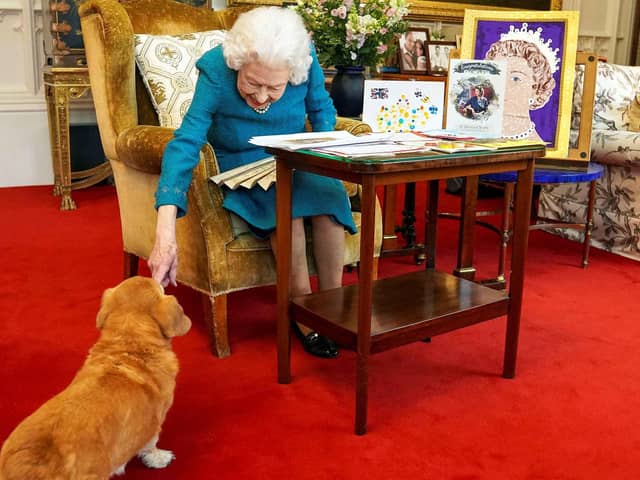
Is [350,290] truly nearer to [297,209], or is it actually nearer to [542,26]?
[297,209]

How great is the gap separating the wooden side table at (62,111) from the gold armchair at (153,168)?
1.40m

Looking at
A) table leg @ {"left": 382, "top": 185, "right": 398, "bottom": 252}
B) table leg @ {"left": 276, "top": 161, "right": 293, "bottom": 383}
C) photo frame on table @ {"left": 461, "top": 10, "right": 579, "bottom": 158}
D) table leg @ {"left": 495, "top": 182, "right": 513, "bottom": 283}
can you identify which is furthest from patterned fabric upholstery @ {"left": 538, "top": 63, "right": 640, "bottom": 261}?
table leg @ {"left": 276, "top": 161, "right": 293, "bottom": 383}

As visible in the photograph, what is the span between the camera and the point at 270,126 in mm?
2369

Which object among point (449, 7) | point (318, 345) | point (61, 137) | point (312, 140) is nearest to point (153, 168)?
point (312, 140)

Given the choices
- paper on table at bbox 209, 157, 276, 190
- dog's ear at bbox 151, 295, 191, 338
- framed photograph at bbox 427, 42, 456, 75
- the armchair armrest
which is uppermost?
framed photograph at bbox 427, 42, 456, 75

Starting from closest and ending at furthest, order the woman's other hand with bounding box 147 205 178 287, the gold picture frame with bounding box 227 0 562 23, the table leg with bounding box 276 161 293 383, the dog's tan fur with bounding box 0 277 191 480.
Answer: the dog's tan fur with bounding box 0 277 191 480
the woman's other hand with bounding box 147 205 178 287
the table leg with bounding box 276 161 293 383
the gold picture frame with bounding box 227 0 562 23

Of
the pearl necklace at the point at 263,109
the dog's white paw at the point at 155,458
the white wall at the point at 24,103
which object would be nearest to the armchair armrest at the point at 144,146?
the pearl necklace at the point at 263,109

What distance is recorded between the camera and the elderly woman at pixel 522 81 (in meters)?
2.78

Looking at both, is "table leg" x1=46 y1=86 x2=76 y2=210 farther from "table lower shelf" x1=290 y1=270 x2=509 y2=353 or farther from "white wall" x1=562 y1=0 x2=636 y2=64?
"white wall" x1=562 y1=0 x2=636 y2=64

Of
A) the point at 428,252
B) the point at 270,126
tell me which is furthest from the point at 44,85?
the point at 428,252

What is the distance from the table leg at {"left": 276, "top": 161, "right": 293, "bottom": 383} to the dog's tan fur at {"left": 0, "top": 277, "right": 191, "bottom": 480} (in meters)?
0.51

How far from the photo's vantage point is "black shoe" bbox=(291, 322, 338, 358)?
7.81ft

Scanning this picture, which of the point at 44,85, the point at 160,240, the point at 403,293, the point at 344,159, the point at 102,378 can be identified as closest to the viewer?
the point at 102,378

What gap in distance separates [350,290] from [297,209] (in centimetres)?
29
